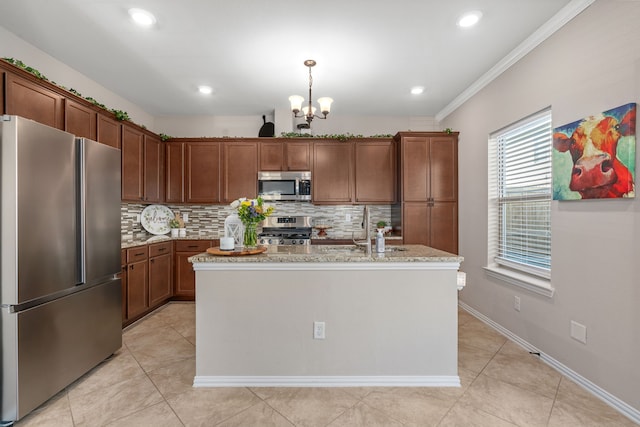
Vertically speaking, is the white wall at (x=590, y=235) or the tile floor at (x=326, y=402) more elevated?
the white wall at (x=590, y=235)

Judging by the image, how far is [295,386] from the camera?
2.12 m

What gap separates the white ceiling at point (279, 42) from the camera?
2229 millimetres

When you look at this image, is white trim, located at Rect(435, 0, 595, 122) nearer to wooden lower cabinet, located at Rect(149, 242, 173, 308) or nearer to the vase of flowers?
the vase of flowers

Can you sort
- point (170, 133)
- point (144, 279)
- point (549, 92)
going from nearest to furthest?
point (549, 92) < point (144, 279) < point (170, 133)

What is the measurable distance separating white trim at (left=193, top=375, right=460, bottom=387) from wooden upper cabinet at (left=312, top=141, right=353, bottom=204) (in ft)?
8.68

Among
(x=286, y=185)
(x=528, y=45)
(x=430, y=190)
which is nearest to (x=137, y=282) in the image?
(x=286, y=185)

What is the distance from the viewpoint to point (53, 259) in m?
1.98

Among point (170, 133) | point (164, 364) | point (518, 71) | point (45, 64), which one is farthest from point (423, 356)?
point (170, 133)

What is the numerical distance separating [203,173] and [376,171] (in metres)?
2.59

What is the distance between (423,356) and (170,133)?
470 centimetres

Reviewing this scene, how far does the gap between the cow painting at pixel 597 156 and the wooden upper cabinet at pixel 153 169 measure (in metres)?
4.50

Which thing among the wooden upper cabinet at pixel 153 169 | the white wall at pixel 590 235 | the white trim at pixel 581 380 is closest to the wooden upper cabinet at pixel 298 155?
the wooden upper cabinet at pixel 153 169

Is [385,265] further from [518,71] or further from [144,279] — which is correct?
[144,279]

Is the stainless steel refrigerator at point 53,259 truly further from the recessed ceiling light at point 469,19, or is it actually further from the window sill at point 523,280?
the window sill at point 523,280
